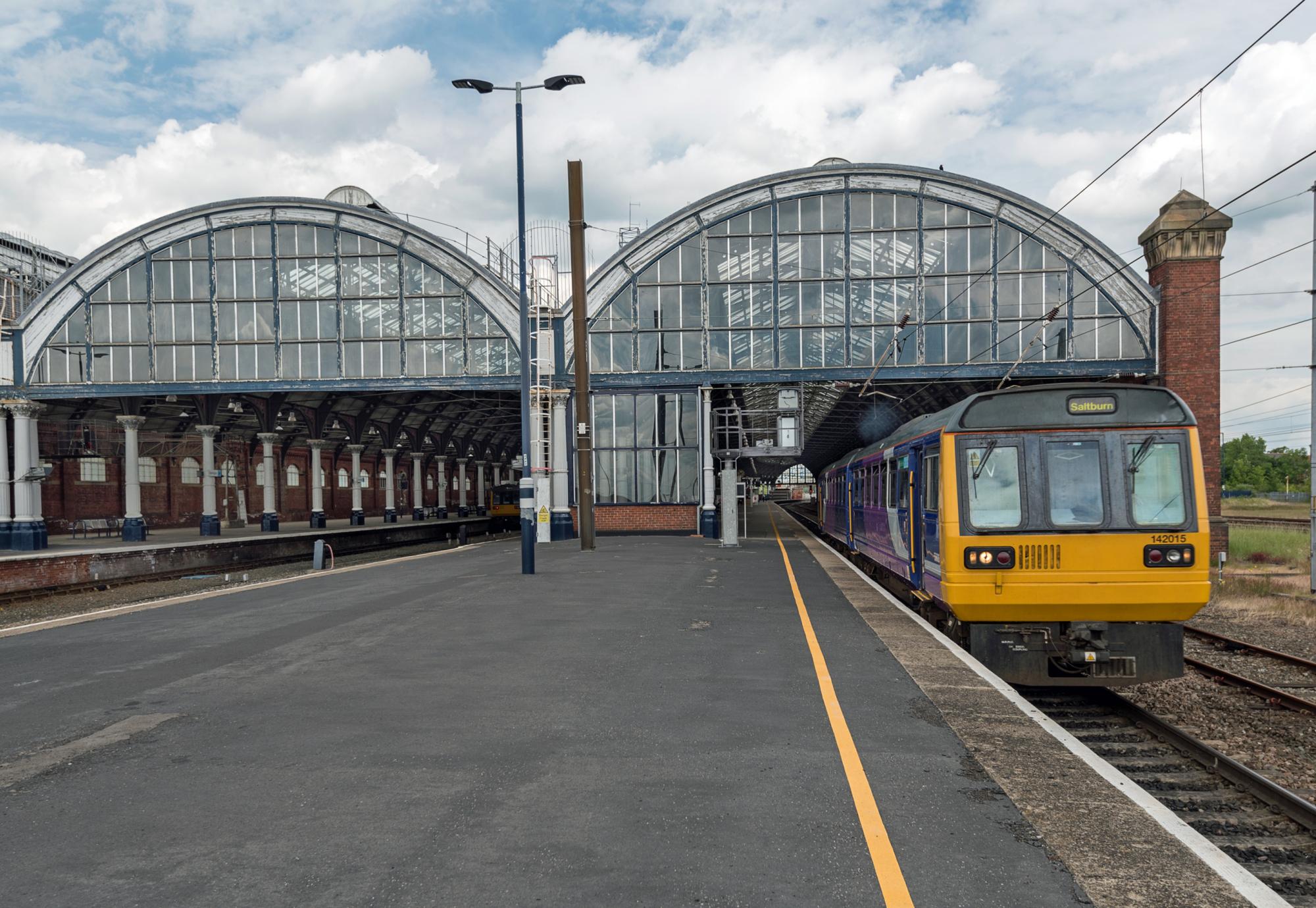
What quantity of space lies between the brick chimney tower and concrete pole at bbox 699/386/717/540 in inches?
596

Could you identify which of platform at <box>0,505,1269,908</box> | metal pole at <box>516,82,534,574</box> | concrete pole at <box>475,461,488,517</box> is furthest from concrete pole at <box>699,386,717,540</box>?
concrete pole at <box>475,461,488,517</box>

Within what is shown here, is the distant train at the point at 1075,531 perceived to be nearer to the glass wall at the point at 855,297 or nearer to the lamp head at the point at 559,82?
the lamp head at the point at 559,82

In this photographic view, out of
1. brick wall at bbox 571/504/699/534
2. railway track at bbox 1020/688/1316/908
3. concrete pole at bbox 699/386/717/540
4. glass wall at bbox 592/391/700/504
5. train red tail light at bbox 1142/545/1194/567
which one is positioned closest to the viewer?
railway track at bbox 1020/688/1316/908

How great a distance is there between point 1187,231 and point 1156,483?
23690mm

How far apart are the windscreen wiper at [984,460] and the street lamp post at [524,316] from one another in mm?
10676

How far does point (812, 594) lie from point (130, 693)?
992 cm

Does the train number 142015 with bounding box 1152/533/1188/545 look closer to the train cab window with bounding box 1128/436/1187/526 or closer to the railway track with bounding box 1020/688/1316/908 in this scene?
the train cab window with bounding box 1128/436/1187/526

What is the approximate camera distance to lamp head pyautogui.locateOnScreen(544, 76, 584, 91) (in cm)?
1880

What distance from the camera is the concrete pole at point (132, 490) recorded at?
35375 mm

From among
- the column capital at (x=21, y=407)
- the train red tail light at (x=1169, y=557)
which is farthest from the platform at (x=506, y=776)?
the column capital at (x=21, y=407)

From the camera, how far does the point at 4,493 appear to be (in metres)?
33.2

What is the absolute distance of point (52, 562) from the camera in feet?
85.9

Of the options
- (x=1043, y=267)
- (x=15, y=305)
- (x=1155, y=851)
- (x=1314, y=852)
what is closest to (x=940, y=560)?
(x=1314, y=852)

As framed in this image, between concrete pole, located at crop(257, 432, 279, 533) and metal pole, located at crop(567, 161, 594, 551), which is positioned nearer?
metal pole, located at crop(567, 161, 594, 551)
